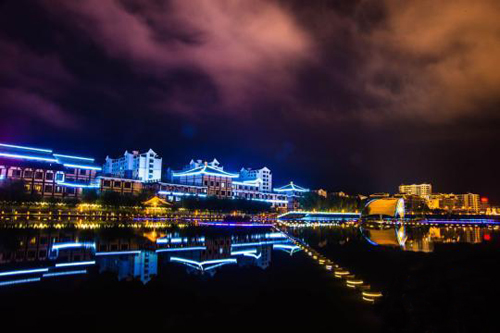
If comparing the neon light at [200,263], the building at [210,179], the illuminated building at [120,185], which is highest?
the building at [210,179]

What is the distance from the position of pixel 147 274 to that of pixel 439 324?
748 centimetres

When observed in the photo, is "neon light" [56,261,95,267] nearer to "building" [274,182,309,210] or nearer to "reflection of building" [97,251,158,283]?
"reflection of building" [97,251,158,283]

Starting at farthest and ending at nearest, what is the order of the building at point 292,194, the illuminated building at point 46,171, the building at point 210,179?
the building at point 292,194
the building at point 210,179
the illuminated building at point 46,171

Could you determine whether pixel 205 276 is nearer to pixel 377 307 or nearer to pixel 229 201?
pixel 377 307

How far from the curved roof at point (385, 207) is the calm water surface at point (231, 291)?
57.4m

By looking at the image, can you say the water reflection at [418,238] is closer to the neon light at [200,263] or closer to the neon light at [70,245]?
the neon light at [200,263]

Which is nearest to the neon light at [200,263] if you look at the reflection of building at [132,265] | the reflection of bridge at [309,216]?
the reflection of building at [132,265]

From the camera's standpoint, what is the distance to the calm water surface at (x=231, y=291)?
6.61 meters

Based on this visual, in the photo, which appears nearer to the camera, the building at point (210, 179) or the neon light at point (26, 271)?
the neon light at point (26, 271)

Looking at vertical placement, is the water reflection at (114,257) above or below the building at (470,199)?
below

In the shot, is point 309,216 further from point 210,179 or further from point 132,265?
point 132,265

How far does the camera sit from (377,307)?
25.0ft

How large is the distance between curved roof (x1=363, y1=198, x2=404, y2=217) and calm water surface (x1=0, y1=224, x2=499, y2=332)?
57.4 m

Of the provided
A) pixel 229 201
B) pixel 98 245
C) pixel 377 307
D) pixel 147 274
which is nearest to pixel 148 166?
pixel 229 201
